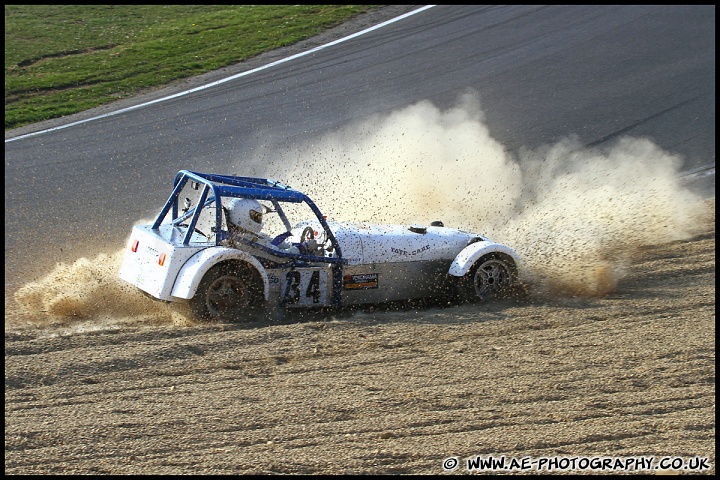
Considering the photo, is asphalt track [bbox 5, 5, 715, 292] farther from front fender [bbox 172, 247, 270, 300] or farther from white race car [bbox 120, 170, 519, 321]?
front fender [bbox 172, 247, 270, 300]

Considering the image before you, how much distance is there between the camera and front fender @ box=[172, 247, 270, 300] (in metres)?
9.12

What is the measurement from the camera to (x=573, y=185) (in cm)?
1460

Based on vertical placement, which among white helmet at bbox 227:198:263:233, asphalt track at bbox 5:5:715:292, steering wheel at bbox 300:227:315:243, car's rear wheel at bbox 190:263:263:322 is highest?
asphalt track at bbox 5:5:715:292

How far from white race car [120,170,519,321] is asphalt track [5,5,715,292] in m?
2.84

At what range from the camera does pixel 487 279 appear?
10406 mm

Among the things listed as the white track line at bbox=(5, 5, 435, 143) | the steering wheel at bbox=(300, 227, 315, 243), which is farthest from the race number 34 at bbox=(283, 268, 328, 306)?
the white track line at bbox=(5, 5, 435, 143)

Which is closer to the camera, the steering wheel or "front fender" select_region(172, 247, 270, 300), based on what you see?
"front fender" select_region(172, 247, 270, 300)

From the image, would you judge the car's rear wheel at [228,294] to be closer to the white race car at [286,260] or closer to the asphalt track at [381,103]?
the white race car at [286,260]

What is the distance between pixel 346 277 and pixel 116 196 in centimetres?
561

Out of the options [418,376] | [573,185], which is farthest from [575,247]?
[418,376]

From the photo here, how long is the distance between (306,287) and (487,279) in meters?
2.05

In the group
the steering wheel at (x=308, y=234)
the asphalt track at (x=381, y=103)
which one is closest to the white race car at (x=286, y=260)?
the steering wheel at (x=308, y=234)

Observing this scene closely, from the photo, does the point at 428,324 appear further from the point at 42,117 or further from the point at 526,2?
the point at 526,2

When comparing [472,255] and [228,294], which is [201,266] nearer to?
[228,294]
